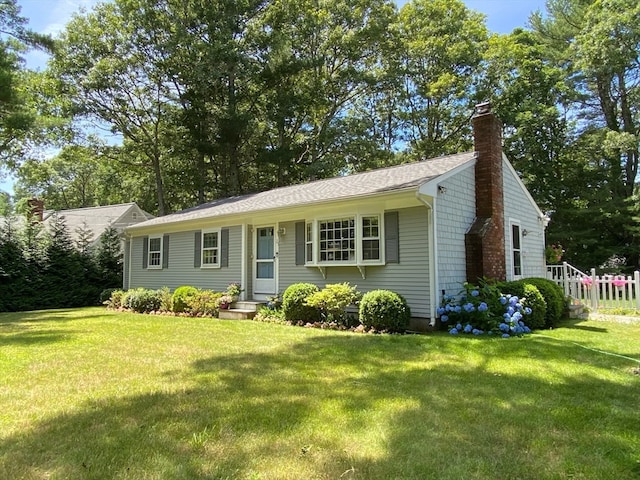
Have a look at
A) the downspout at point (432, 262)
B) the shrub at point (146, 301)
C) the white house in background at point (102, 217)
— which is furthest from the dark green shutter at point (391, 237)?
the white house in background at point (102, 217)

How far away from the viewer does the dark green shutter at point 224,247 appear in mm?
12109

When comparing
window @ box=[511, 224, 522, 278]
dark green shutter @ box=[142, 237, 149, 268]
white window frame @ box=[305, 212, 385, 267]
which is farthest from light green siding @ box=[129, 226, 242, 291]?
window @ box=[511, 224, 522, 278]

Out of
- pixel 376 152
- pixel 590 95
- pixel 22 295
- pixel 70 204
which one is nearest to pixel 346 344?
pixel 22 295

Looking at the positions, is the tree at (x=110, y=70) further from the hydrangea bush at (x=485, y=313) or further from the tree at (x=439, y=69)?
the hydrangea bush at (x=485, y=313)

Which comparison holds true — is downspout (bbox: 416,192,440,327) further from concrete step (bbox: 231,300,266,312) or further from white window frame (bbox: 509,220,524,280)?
concrete step (bbox: 231,300,266,312)

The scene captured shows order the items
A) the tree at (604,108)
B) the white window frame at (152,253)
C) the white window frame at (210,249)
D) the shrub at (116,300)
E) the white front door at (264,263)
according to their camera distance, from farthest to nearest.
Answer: the tree at (604,108) → the white window frame at (152,253) → the shrub at (116,300) → the white window frame at (210,249) → the white front door at (264,263)

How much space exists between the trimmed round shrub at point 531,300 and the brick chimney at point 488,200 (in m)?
0.74

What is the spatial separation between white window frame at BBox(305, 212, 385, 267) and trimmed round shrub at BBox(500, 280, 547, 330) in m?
2.68

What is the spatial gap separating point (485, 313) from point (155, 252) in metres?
11.4

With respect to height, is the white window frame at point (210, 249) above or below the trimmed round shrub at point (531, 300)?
above

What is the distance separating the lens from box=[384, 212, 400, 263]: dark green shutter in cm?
862

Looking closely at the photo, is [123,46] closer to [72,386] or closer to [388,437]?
[72,386]

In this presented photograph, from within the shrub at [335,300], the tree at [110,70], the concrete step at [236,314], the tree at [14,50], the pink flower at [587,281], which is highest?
the tree at [110,70]

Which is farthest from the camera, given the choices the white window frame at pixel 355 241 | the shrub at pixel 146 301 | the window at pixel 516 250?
the shrub at pixel 146 301
